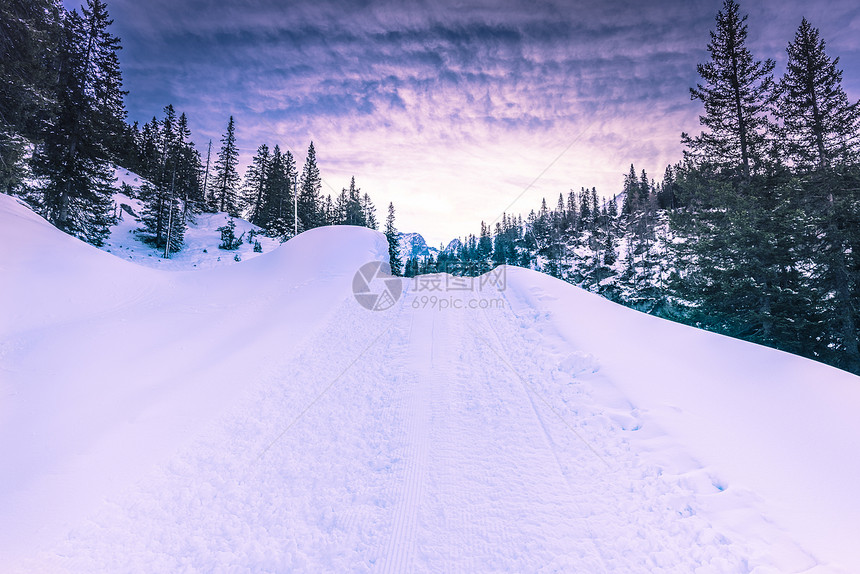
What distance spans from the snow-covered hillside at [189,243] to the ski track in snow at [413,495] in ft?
64.3

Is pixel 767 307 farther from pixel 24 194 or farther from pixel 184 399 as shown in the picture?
pixel 24 194

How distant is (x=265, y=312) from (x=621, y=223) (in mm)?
79967

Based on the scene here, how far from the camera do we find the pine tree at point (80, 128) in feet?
51.9

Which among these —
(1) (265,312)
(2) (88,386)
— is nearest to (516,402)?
(2) (88,386)

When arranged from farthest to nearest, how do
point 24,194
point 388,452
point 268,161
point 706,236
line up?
point 268,161
point 24,194
point 706,236
point 388,452

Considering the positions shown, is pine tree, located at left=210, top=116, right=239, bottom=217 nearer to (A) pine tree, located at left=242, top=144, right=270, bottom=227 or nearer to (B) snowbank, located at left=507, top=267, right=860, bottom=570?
(A) pine tree, located at left=242, top=144, right=270, bottom=227

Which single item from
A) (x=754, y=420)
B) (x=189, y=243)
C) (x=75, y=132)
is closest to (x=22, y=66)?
(x=75, y=132)

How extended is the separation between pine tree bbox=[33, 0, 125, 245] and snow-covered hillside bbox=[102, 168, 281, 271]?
305 cm

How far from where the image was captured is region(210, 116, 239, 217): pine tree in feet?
143

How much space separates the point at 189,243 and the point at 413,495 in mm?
35596

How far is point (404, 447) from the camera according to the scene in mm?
4977

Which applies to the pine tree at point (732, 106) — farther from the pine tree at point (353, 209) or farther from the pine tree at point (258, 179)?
the pine tree at point (258, 179)

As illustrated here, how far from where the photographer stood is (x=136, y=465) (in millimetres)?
4434

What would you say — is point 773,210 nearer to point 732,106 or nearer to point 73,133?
point 732,106
